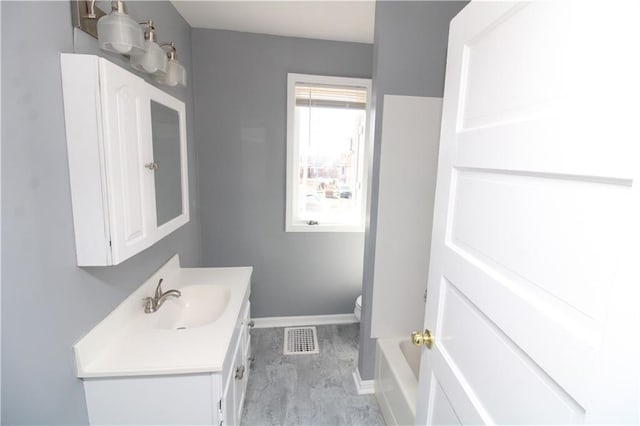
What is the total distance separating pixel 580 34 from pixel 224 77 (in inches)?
91.6

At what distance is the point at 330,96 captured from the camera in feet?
8.22

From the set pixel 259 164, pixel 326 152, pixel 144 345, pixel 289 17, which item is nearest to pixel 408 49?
pixel 289 17

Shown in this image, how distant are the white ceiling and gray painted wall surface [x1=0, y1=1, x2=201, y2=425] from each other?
1206mm

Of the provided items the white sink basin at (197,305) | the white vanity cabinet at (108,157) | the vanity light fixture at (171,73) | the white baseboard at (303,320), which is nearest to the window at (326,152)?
the white baseboard at (303,320)

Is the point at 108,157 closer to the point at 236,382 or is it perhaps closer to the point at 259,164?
the point at 236,382

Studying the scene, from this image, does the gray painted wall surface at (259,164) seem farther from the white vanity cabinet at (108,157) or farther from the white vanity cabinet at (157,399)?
the white vanity cabinet at (157,399)

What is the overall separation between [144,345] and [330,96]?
216 cm

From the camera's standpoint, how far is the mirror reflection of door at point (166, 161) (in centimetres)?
132

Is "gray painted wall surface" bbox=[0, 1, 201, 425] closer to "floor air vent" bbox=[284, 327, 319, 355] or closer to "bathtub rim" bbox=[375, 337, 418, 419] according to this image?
"bathtub rim" bbox=[375, 337, 418, 419]

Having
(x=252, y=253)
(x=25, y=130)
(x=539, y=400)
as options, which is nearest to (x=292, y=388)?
(x=252, y=253)

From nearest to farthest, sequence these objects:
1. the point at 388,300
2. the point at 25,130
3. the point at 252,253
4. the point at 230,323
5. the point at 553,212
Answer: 1. the point at 553,212
2. the point at 25,130
3. the point at 230,323
4. the point at 388,300
5. the point at 252,253

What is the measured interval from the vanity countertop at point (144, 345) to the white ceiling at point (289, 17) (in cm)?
176

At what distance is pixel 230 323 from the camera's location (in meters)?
1.34

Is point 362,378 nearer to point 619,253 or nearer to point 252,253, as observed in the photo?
point 252,253
